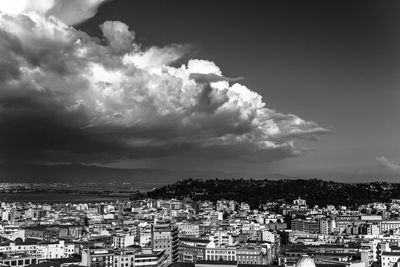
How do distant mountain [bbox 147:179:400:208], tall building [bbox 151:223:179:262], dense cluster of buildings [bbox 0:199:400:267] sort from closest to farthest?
1. dense cluster of buildings [bbox 0:199:400:267]
2. tall building [bbox 151:223:179:262]
3. distant mountain [bbox 147:179:400:208]

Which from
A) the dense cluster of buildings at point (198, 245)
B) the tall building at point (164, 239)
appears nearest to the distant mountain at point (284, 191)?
the dense cluster of buildings at point (198, 245)

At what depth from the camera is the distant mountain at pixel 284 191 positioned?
145m

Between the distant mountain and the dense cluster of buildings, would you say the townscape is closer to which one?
the dense cluster of buildings

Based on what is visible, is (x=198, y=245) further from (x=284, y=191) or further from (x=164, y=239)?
(x=284, y=191)

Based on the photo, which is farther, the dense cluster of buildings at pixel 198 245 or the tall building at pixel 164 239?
the tall building at pixel 164 239

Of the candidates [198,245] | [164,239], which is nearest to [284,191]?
[198,245]

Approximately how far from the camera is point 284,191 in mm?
157375

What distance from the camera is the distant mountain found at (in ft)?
475

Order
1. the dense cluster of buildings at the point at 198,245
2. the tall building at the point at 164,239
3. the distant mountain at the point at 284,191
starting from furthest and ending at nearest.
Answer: the distant mountain at the point at 284,191 → the tall building at the point at 164,239 → the dense cluster of buildings at the point at 198,245

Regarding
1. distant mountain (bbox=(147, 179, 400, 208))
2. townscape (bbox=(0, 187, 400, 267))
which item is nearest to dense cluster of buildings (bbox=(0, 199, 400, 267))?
townscape (bbox=(0, 187, 400, 267))

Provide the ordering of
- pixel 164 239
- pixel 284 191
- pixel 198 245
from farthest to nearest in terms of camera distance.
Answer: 1. pixel 284 191
2. pixel 198 245
3. pixel 164 239

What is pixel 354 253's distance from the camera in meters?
59.6

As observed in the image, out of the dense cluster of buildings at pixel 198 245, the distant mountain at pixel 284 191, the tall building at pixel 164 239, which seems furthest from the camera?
the distant mountain at pixel 284 191

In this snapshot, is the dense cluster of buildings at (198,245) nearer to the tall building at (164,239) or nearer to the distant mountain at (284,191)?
the tall building at (164,239)
